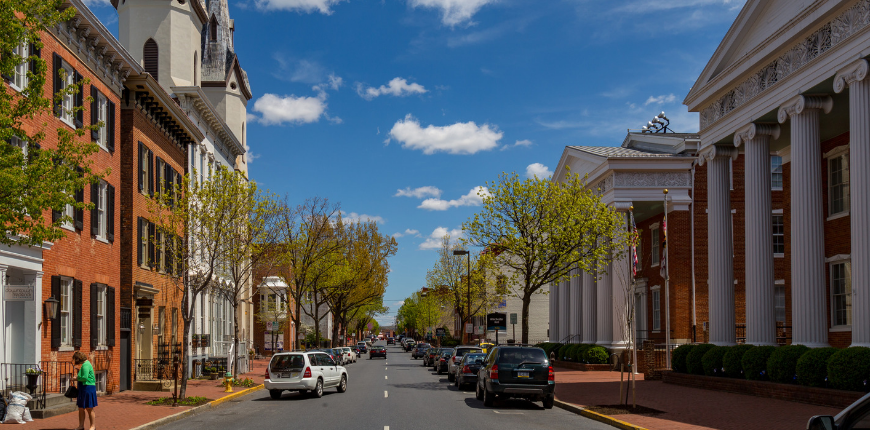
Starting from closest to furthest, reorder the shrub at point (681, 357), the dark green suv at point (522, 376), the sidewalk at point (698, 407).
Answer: the sidewalk at point (698, 407), the dark green suv at point (522, 376), the shrub at point (681, 357)

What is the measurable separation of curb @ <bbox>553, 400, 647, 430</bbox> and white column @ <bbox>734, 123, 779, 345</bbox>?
21.3 ft

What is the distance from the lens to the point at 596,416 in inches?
714

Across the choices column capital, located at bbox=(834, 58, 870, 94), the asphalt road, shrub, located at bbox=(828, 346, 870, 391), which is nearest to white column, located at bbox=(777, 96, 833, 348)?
column capital, located at bbox=(834, 58, 870, 94)

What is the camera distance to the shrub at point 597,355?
38.2 metres

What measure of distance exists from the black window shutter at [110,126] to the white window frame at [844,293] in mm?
24092

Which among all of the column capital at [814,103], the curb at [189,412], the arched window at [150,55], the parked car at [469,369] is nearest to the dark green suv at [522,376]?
the parked car at [469,369]

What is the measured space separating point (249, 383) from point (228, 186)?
8039mm

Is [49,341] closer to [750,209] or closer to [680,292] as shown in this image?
[750,209]

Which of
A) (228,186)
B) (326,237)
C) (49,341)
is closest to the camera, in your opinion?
(49,341)

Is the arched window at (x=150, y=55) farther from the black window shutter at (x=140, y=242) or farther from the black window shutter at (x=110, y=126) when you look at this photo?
the black window shutter at (x=110, y=126)

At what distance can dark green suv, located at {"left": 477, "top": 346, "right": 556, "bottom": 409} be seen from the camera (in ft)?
68.1

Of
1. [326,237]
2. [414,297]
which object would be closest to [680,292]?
Result: [326,237]

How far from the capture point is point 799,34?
68.7ft

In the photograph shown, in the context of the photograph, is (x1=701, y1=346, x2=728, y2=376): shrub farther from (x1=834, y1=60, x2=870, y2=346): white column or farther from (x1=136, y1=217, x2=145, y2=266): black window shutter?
(x1=136, y1=217, x2=145, y2=266): black window shutter
